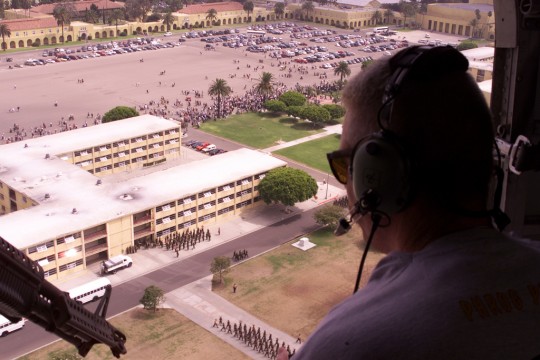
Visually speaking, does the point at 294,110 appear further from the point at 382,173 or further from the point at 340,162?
the point at 382,173

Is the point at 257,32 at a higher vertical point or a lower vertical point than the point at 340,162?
lower

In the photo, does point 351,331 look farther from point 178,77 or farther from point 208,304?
point 178,77

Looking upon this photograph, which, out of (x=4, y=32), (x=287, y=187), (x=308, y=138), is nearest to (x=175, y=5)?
(x=4, y=32)

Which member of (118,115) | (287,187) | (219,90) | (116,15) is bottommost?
(287,187)

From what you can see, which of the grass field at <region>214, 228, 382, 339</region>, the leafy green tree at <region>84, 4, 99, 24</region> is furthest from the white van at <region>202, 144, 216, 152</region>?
the leafy green tree at <region>84, 4, 99, 24</region>

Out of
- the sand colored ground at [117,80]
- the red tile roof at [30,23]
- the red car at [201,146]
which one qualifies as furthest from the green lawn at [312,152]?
the red tile roof at [30,23]

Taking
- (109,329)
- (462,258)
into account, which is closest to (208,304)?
(109,329)

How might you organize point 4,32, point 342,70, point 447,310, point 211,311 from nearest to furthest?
1. point 447,310
2. point 211,311
3. point 342,70
4. point 4,32

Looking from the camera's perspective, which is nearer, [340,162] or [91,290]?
[340,162]
